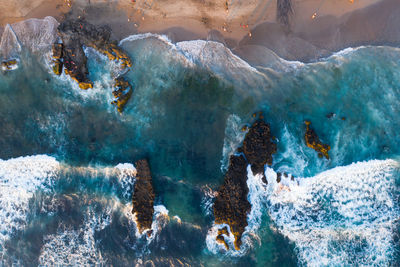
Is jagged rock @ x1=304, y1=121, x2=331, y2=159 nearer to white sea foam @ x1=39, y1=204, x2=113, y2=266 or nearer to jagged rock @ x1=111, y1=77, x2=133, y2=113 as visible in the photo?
jagged rock @ x1=111, y1=77, x2=133, y2=113

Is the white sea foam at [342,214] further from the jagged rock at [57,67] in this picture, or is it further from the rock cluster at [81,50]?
the jagged rock at [57,67]

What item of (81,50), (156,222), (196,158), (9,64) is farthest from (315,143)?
(9,64)

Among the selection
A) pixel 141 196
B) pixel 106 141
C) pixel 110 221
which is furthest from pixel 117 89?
pixel 110 221

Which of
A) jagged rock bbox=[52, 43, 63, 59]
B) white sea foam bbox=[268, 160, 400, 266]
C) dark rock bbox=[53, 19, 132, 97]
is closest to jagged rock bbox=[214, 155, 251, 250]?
white sea foam bbox=[268, 160, 400, 266]

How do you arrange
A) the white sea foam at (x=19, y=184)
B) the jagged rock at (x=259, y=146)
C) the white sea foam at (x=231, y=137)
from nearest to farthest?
the jagged rock at (x=259, y=146) → the white sea foam at (x=231, y=137) → the white sea foam at (x=19, y=184)

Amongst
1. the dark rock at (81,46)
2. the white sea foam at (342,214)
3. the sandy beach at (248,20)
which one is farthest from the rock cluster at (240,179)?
the dark rock at (81,46)

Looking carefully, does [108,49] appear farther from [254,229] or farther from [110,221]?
[254,229]

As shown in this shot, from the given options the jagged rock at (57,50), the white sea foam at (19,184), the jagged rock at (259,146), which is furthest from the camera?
the white sea foam at (19,184)
